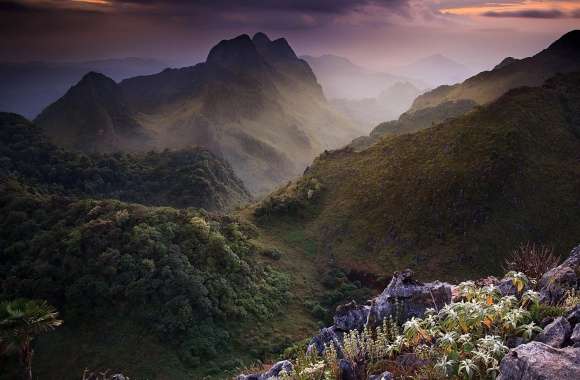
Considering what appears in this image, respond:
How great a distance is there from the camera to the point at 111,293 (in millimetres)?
42969

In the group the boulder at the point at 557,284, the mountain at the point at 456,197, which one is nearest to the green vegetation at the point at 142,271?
the mountain at the point at 456,197

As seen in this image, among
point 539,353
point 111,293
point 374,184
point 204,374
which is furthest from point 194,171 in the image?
point 539,353

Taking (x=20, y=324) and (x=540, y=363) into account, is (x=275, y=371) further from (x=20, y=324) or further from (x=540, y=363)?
(x=20, y=324)

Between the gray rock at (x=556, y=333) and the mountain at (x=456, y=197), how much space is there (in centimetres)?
4325

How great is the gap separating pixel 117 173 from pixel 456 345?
4785 inches

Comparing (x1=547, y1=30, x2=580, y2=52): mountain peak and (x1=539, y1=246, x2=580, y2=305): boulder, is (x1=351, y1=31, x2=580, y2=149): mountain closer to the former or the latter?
(x1=547, y1=30, x2=580, y2=52): mountain peak

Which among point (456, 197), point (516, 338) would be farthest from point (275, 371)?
point (456, 197)

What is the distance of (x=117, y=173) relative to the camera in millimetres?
119938

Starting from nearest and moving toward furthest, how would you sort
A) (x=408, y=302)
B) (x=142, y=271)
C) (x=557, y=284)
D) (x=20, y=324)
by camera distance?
(x=557, y=284), (x=408, y=302), (x=20, y=324), (x=142, y=271)

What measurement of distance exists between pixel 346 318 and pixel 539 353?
9600 mm

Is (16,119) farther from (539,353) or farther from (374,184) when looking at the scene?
(539,353)

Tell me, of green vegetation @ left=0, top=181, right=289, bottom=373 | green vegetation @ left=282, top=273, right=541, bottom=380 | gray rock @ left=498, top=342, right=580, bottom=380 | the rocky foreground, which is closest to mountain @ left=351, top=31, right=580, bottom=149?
green vegetation @ left=0, top=181, right=289, bottom=373

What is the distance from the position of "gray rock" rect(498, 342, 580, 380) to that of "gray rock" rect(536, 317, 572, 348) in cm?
109

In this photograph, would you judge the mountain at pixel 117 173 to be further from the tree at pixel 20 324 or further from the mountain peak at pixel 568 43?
the mountain peak at pixel 568 43
